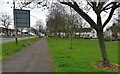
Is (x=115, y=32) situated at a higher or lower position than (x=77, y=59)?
higher

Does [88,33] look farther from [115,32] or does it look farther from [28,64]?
[28,64]

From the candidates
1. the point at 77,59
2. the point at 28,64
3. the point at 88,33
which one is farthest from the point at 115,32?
the point at 28,64

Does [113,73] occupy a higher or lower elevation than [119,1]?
lower

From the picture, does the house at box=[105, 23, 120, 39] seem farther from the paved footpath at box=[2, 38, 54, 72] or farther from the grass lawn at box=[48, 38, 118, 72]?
the paved footpath at box=[2, 38, 54, 72]

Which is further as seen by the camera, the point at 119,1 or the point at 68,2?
the point at 68,2

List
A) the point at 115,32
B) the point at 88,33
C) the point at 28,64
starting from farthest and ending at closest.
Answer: the point at 88,33 < the point at 115,32 < the point at 28,64

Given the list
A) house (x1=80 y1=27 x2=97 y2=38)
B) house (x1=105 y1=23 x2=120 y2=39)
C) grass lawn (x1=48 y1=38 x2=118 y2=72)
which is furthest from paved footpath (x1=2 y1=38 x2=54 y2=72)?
house (x1=80 y1=27 x2=97 y2=38)

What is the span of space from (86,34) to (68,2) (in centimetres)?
13524

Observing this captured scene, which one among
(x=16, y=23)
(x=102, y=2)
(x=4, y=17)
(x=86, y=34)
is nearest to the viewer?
(x=102, y=2)

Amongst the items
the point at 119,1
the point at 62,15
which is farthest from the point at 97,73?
the point at 62,15

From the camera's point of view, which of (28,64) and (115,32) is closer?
(28,64)

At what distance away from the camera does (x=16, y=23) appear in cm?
4166

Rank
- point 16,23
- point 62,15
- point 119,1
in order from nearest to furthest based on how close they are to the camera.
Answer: point 119,1 < point 16,23 < point 62,15

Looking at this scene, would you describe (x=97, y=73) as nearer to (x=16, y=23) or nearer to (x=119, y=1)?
(x=119, y=1)
